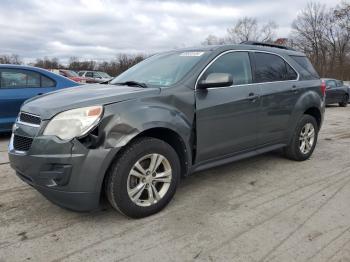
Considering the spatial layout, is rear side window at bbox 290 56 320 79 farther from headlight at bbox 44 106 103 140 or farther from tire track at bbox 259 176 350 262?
headlight at bbox 44 106 103 140

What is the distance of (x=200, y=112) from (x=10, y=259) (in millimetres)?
2219

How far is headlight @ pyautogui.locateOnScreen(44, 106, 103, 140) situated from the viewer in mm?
2965

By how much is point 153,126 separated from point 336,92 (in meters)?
16.1

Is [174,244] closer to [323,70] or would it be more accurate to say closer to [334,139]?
[334,139]

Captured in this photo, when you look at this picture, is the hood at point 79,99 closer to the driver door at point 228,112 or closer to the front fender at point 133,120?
the front fender at point 133,120

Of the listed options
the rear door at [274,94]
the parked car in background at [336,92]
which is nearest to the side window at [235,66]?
the rear door at [274,94]

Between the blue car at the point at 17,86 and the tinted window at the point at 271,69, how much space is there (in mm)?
4376

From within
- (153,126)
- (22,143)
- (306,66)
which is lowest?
(22,143)

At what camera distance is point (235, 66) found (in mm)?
4344

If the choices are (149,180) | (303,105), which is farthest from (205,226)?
(303,105)

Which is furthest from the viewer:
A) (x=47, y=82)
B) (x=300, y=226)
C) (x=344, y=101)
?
(x=344, y=101)

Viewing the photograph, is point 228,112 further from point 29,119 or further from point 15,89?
point 15,89

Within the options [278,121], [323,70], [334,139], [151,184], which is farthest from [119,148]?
[323,70]

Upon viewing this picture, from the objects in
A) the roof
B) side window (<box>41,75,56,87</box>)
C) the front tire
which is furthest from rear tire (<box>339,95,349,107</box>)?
the front tire
